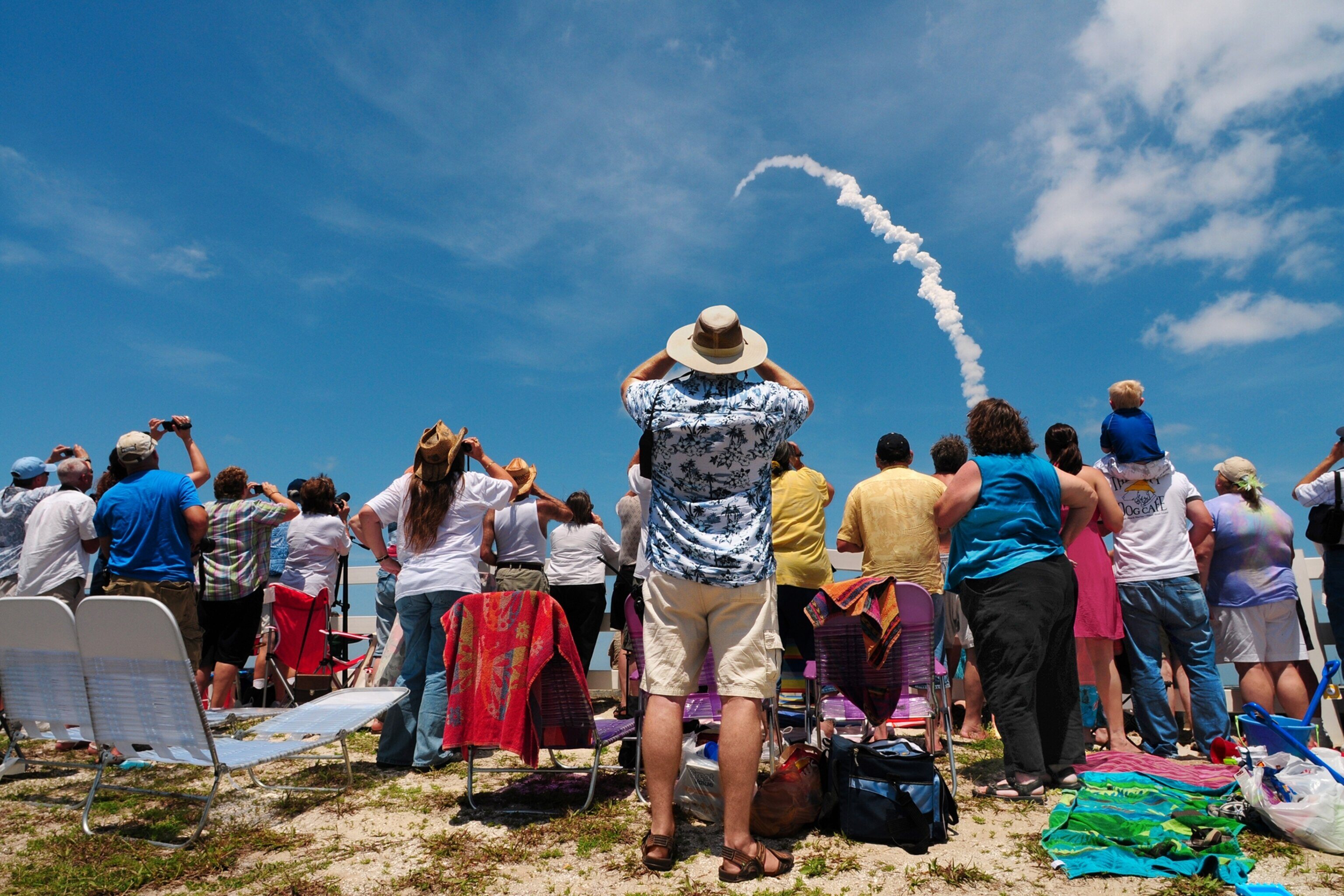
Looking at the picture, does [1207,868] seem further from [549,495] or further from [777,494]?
[549,495]

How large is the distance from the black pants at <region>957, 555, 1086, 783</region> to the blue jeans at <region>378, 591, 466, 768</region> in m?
2.89

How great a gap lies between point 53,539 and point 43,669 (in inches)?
86.8

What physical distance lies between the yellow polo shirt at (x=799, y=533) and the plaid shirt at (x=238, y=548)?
4.11 m

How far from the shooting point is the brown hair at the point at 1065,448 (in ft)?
16.8

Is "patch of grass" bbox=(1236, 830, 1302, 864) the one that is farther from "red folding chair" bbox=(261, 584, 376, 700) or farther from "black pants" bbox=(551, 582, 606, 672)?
"red folding chair" bbox=(261, 584, 376, 700)

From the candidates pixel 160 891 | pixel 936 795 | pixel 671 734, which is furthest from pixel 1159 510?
pixel 160 891

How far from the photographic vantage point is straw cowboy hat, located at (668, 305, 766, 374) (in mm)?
3439

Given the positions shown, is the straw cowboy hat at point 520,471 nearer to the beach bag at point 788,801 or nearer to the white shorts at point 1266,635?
the beach bag at point 788,801

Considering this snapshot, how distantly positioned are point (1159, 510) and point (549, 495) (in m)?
4.29

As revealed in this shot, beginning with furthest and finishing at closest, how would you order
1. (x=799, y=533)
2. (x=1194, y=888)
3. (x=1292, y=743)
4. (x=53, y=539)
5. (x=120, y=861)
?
(x=53, y=539) < (x=799, y=533) < (x=1292, y=743) < (x=120, y=861) < (x=1194, y=888)

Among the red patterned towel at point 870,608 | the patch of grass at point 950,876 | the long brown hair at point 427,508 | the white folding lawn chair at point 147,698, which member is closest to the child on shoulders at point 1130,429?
the red patterned towel at point 870,608

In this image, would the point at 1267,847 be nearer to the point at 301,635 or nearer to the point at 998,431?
the point at 998,431

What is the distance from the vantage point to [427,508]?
4980 mm

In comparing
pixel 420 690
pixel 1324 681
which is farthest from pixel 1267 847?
pixel 420 690
